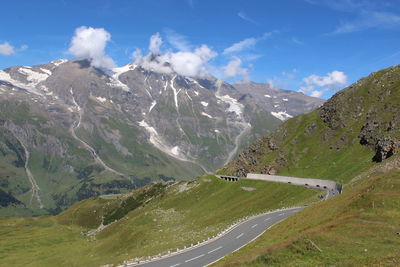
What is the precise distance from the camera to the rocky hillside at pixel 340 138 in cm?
11362

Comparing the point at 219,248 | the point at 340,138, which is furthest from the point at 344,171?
the point at 219,248

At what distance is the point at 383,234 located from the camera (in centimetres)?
3444

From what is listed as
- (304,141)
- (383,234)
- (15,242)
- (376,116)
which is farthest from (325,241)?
(15,242)

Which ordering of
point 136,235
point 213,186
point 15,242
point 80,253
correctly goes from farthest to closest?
point 15,242 < point 213,186 < point 80,253 < point 136,235

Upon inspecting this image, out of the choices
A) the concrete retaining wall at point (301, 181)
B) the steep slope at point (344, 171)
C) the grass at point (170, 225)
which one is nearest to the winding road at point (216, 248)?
the steep slope at point (344, 171)

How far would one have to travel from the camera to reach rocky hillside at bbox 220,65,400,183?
114m

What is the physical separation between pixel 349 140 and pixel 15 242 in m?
156

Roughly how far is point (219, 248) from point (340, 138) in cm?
9362

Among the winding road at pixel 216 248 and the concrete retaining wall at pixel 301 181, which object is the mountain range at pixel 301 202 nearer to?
the winding road at pixel 216 248

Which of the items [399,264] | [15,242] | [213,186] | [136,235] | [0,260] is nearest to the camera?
[399,264]

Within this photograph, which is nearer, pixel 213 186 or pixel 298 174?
pixel 298 174

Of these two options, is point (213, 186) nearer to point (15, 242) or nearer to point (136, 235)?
point (136, 235)

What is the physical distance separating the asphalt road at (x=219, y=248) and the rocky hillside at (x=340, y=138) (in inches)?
1891

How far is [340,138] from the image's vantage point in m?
133
